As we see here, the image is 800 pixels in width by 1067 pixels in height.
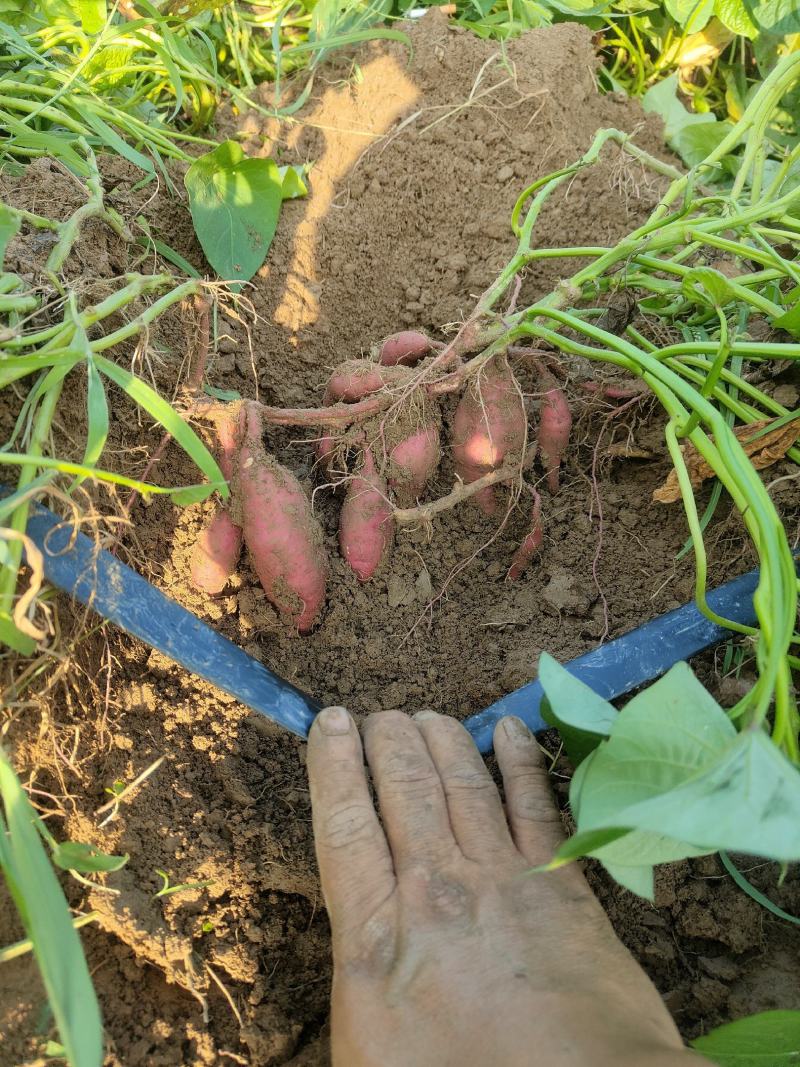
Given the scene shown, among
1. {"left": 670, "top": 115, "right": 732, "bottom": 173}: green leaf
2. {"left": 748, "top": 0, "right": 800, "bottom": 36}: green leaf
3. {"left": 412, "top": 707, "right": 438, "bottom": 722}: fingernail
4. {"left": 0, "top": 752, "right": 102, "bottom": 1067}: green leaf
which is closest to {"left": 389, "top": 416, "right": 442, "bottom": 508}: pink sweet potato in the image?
{"left": 412, "top": 707, "right": 438, "bottom": 722}: fingernail

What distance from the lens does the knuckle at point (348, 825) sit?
873mm

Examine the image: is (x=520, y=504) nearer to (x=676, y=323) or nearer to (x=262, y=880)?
(x=676, y=323)

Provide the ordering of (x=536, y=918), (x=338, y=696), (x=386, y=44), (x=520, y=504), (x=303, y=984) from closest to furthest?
(x=536, y=918), (x=303, y=984), (x=338, y=696), (x=520, y=504), (x=386, y=44)

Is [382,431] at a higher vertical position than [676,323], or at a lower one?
higher

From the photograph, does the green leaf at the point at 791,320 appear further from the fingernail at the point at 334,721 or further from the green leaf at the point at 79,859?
the green leaf at the point at 79,859

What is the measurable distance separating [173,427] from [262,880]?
551 millimetres

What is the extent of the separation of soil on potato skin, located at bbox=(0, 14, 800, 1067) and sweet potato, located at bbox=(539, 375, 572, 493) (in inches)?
1.7

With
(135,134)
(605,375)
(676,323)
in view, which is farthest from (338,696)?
(135,134)

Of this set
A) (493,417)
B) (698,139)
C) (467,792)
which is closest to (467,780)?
(467,792)

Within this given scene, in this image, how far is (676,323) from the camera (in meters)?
1.21

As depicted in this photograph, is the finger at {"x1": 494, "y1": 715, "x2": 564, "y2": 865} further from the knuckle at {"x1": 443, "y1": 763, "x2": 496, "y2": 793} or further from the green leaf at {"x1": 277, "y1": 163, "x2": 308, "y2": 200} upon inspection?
the green leaf at {"x1": 277, "y1": 163, "x2": 308, "y2": 200}

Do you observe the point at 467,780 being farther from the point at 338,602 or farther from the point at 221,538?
the point at 221,538

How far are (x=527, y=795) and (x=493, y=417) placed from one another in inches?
20.4

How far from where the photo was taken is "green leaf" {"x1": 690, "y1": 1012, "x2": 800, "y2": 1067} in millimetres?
730
